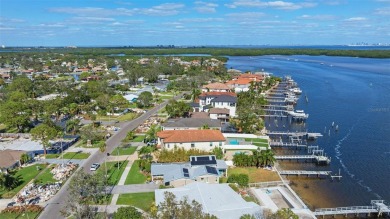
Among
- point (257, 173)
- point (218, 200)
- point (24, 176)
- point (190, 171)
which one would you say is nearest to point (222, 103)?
point (257, 173)

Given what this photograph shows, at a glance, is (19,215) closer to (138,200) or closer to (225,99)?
(138,200)

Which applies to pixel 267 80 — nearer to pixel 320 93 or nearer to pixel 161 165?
pixel 320 93

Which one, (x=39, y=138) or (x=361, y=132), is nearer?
(x=39, y=138)

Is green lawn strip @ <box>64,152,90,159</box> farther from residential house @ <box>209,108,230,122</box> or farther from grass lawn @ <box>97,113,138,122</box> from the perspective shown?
residential house @ <box>209,108,230,122</box>

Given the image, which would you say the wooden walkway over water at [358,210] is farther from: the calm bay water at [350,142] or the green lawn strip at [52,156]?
the green lawn strip at [52,156]

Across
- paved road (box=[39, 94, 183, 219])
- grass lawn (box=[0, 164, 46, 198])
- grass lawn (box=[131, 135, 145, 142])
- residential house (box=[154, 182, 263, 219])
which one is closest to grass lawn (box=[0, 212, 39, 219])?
paved road (box=[39, 94, 183, 219])

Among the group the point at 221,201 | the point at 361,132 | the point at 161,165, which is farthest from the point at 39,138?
the point at 361,132

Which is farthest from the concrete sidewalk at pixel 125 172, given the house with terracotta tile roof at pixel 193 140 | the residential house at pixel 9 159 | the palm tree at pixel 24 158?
the residential house at pixel 9 159
